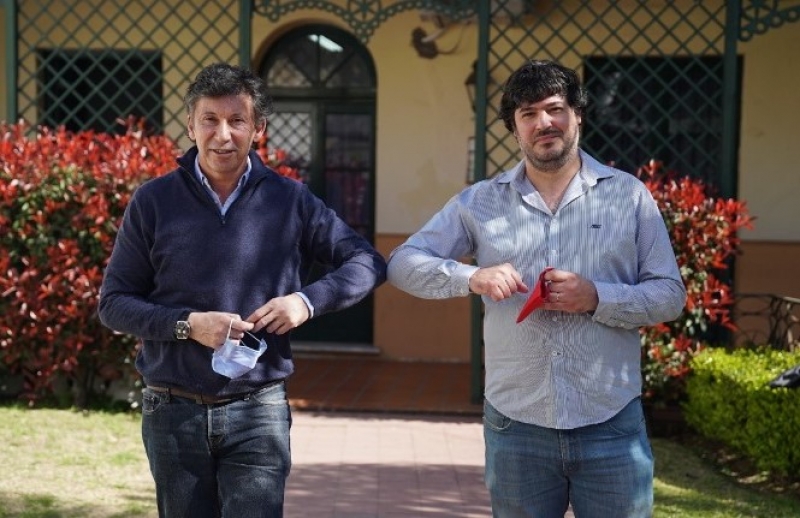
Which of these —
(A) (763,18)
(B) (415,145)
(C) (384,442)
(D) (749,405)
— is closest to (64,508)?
(C) (384,442)

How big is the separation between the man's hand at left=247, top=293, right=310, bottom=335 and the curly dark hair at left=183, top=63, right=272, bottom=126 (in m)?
0.58

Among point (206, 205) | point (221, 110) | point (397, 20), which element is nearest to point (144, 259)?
point (206, 205)

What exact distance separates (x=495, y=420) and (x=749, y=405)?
3828 millimetres

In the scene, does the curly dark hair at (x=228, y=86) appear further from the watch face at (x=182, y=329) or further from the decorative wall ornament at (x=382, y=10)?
the decorative wall ornament at (x=382, y=10)

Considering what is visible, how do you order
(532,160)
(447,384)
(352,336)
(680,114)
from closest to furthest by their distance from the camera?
(532,160)
(447,384)
(680,114)
(352,336)

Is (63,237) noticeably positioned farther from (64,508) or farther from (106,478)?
(64,508)

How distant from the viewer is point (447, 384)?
31.9ft

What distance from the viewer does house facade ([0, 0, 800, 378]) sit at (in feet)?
33.6

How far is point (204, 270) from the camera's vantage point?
3459 millimetres

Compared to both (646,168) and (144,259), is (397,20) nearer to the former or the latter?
(646,168)

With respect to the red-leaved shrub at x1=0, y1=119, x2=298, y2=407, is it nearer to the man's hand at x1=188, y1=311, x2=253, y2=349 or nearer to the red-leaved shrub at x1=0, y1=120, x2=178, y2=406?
the red-leaved shrub at x1=0, y1=120, x2=178, y2=406

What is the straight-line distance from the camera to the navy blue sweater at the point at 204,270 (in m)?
3.45

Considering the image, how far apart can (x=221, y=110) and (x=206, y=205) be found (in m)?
0.28

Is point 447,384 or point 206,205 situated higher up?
point 206,205
